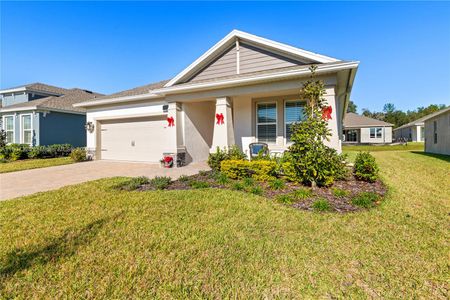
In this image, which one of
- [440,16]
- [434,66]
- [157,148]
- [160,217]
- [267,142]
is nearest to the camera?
[160,217]

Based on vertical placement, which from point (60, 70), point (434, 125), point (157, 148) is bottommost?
point (157, 148)

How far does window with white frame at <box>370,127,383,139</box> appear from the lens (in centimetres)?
3212

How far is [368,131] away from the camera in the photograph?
32656mm

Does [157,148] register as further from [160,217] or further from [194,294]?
[194,294]

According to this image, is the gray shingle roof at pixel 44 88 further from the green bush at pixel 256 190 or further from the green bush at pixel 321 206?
the green bush at pixel 321 206

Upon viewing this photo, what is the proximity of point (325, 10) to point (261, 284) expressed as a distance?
1231 centimetres

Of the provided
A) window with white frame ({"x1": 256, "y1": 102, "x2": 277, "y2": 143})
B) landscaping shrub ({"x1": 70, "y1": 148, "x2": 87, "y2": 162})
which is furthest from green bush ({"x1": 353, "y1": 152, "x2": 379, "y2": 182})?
landscaping shrub ({"x1": 70, "y1": 148, "x2": 87, "y2": 162})

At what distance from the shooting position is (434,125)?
15586mm

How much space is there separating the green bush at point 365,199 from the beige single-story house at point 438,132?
13437 mm

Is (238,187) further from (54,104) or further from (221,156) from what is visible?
(54,104)

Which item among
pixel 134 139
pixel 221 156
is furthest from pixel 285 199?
pixel 134 139

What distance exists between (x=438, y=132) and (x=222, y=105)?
53.4 feet

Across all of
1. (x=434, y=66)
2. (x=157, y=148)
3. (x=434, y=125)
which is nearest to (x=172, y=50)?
(x=157, y=148)

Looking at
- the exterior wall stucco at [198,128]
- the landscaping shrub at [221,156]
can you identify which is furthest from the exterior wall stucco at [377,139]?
the landscaping shrub at [221,156]
